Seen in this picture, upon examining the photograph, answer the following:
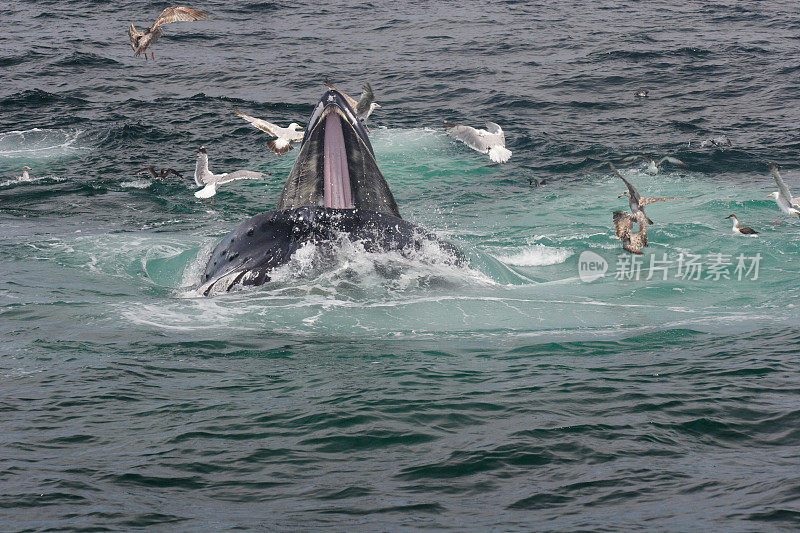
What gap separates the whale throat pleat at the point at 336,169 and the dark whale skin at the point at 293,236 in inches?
33.6

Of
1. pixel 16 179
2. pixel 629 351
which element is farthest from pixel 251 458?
pixel 16 179

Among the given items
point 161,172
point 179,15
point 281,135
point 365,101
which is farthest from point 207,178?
point 179,15

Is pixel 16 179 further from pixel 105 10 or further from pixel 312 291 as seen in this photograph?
pixel 105 10

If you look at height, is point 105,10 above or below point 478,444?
above

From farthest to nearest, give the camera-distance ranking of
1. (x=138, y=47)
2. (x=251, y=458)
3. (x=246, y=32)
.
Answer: (x=246, y=32)
(x=138, y=47)
(x=251, y=458)

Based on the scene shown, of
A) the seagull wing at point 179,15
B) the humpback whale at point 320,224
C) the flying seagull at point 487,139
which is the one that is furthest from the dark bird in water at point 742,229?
the seagull wing at point 179,15

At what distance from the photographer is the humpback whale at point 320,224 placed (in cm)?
1130

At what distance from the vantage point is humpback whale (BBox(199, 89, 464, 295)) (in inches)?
445

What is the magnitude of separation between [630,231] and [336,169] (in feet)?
16.5

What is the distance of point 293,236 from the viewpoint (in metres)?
11.3

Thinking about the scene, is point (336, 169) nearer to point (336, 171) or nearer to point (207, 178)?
point (336, 171)

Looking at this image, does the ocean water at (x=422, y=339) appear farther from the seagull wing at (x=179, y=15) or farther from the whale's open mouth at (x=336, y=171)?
the seagull wing at (x=179, y=15)

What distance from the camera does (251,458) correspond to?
6320mm

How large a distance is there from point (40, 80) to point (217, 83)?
21.8ft
